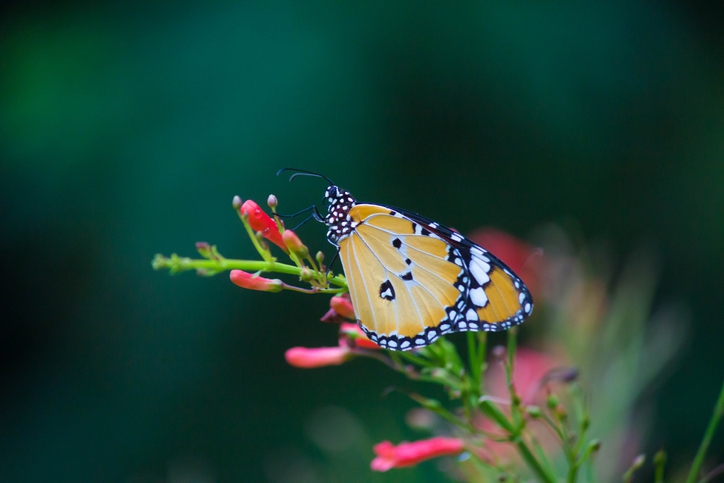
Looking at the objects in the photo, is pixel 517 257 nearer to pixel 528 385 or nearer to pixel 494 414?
pixel 528 385

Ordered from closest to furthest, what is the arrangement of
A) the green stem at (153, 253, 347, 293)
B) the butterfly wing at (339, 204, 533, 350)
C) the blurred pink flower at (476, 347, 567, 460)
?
the green stem at (153, 253, 347, 293) < the butterfly wing at (339, 204, 533, 350) < the blurred pink flower at (476, 347, 567, 460)

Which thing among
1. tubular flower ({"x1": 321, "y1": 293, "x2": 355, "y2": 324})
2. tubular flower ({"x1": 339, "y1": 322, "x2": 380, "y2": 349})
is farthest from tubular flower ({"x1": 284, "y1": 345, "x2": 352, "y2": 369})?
tubular flower ({"x1": 321, "y1": 293, "x2": 355, "y2": 324})

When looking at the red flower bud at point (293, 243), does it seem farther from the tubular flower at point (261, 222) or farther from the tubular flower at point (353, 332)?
the tubular flower at point (353, 332)

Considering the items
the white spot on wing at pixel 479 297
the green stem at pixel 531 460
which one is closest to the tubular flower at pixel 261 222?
the white spot on wing at pixel 479 297

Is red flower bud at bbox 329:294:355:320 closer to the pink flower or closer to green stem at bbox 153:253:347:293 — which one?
green stem at bbox 153:253:347:293

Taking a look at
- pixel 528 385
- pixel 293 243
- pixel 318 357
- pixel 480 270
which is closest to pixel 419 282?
pixel 480 270

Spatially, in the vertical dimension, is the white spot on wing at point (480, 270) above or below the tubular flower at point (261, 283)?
above

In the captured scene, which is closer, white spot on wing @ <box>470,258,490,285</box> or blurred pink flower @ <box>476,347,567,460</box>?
white spot on wing @ <box>470,258,490,285</box>
